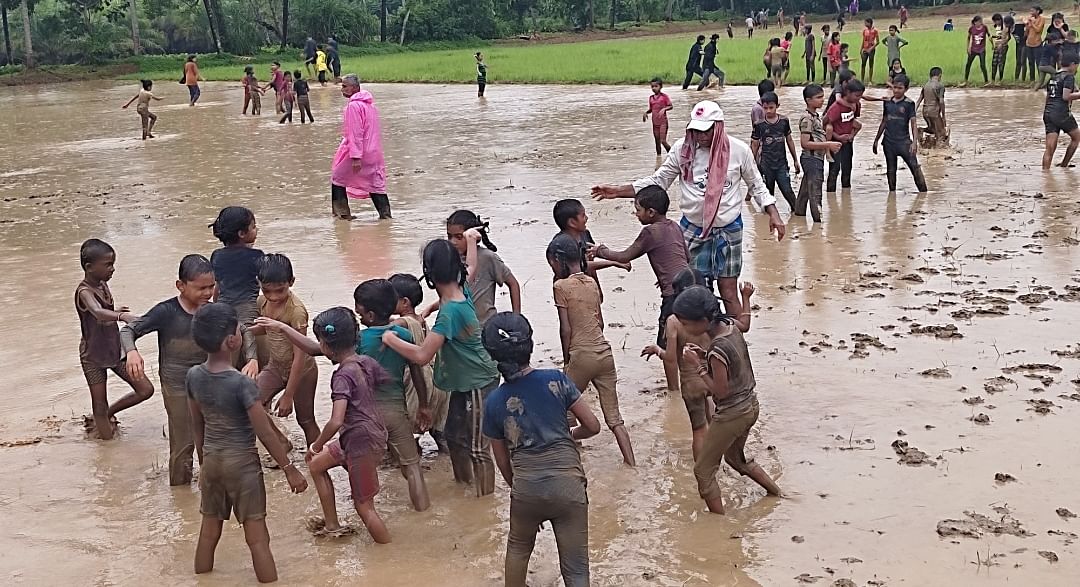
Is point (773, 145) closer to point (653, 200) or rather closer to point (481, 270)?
point (653, 200)

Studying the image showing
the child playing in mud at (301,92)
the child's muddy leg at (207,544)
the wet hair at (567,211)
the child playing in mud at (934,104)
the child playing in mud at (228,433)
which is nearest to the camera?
the child playing in mud at (228,433)

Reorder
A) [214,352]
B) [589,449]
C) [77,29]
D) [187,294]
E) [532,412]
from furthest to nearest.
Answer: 1. [77,29]
2. [589,449]
3. [187,294]
4. [214,352]
5. [532,412]

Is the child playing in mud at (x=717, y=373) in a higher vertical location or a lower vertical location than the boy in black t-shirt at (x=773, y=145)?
lower

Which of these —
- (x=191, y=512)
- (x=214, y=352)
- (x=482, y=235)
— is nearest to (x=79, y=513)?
(x=191, y=512)

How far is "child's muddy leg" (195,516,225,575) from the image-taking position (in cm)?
468

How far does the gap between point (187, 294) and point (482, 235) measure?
1520 mm

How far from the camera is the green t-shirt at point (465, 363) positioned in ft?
17.0

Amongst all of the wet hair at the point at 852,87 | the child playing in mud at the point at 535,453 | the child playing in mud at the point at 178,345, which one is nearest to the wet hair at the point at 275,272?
the child playing in mud at the point at 178,345

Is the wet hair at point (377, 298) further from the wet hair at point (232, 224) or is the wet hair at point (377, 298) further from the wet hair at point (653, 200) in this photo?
the wet hair at point (653, 200)

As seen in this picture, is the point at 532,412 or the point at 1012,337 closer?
the point at 532,412

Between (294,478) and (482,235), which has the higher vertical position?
(482,235)

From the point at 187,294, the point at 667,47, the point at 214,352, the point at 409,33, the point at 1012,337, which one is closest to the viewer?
the point at 214,352

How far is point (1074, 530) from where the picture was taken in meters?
4.62

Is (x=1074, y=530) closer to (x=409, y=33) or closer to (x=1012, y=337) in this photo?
(x=1012, y=337)
